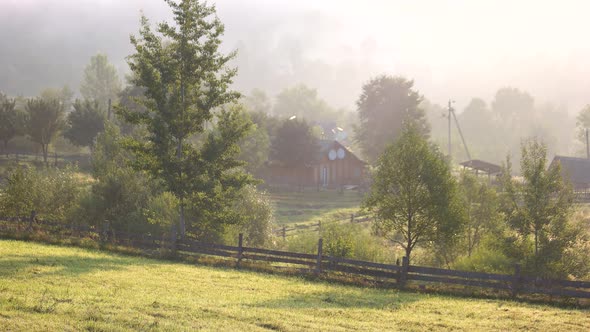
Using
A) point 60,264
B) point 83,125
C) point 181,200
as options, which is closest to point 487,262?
point 181,200

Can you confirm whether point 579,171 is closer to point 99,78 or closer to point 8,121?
point 8,121

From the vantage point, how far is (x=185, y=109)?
108 feet

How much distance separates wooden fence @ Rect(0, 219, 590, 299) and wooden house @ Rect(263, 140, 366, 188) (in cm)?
4849

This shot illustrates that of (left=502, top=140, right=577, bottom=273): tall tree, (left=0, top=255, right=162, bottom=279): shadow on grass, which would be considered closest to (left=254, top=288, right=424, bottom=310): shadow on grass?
(left=0, top=255, right=162, bottom=279): shadow on grass

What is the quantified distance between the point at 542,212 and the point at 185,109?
69.0 ft

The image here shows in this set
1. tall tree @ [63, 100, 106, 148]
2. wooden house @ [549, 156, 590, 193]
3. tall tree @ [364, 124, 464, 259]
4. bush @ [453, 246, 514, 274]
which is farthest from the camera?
wooden house @ [549, 156, 590, 193]

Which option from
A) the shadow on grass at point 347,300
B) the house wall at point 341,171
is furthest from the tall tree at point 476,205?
the house wall at point 341,171

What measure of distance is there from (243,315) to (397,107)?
3126 inches

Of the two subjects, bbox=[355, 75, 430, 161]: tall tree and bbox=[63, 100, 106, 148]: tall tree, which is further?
bbox=[355, 75, 430, 161]: tall tree

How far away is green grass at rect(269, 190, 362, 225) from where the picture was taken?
186 feet

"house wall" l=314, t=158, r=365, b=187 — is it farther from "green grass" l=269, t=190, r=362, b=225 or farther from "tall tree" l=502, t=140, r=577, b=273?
"tall tree" l=502, t=140, r=577, b=273

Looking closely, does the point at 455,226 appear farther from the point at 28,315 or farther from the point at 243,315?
the point at 28,315

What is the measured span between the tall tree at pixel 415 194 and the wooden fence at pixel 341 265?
250 centimetres

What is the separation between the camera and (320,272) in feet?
84.8
